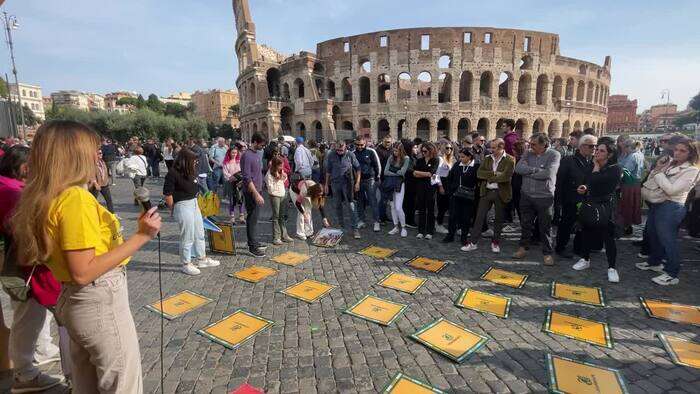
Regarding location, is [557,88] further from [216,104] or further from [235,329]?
[216,104]

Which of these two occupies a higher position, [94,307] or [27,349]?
[94,307]

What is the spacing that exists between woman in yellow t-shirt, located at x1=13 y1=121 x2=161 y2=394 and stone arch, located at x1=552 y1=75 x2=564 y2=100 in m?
42.9

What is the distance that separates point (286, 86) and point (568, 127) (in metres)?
32.1

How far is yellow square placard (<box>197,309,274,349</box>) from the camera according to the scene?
3402 millimetres

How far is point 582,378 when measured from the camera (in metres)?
2.80

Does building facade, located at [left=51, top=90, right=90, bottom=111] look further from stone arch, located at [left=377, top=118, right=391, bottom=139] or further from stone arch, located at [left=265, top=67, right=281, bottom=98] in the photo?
stone arch, located at [left=377, top=118, right=391, bottom=139]

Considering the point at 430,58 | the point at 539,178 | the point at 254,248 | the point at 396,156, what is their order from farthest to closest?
the point at 430,58 < the point at 396,156 < the point at 254,248 < the point at 539,178

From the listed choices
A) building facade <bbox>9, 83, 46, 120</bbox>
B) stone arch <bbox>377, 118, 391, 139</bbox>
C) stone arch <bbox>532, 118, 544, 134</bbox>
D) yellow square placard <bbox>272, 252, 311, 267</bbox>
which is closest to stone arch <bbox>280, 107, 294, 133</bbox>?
stone arch <bbox>377, 118, 391, 139</bbox>

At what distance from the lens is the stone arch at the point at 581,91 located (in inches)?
1506

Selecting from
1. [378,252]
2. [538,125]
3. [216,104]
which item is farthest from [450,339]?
[216,104]

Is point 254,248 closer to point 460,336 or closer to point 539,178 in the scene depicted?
point 460,336

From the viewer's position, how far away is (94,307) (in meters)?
1.69

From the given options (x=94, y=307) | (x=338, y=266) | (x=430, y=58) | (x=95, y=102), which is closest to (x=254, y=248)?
(x=338, y=266)

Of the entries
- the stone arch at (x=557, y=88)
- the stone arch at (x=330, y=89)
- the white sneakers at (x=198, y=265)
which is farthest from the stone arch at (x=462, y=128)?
the white sneakers at (x=198, y=265)
